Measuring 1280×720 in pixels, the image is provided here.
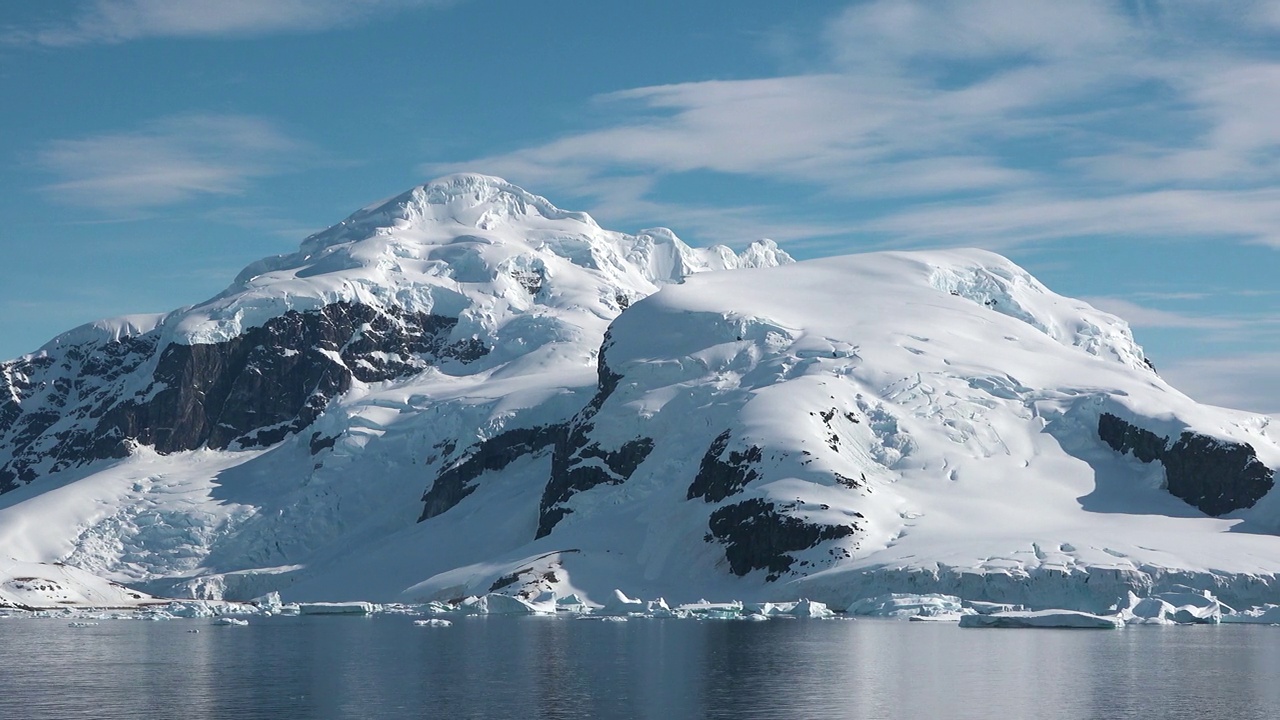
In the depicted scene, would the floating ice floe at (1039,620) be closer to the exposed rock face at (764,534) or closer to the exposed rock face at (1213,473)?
the exposed rock face at (764,534)

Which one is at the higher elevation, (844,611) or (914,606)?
(914,606)

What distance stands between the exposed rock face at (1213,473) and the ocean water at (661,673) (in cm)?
5015

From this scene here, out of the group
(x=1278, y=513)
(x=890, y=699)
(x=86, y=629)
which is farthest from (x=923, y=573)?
(x=86, y=629)

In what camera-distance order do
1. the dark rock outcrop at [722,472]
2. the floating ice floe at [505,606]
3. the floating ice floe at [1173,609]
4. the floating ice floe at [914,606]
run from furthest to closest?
the dark rock outcrop at [722,472]
the floating ice floe at [505,606]
the floating ice floe at [914,606]
the floating ice floe at [1173,609]

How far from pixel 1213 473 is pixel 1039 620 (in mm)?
61662

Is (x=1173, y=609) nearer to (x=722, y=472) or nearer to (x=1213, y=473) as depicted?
(x=1213, y=473)

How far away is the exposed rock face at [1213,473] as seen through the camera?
189 metres

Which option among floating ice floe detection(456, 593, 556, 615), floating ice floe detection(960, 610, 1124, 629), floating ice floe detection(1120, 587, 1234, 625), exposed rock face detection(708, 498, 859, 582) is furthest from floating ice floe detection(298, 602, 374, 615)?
floating ice floe detection(1120, 587, 1234, 625)

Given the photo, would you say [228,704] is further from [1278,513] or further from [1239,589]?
[1278,513]

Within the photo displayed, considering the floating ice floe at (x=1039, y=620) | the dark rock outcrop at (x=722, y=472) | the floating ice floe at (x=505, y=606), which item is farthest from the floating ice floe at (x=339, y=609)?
the floating ice floe at (x=1039, y=620)

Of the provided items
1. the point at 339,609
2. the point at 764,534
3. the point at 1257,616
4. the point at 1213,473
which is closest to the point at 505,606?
the point at 339,609

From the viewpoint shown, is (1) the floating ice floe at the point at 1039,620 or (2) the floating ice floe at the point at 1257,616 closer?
(1) the floating ice floe at the point at 1039,620

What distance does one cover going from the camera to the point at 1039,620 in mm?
138750

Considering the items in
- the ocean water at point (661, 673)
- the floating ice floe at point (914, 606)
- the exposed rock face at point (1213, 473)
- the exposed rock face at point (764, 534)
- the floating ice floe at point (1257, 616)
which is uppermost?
the exposed rock face at point (1213, 473)
